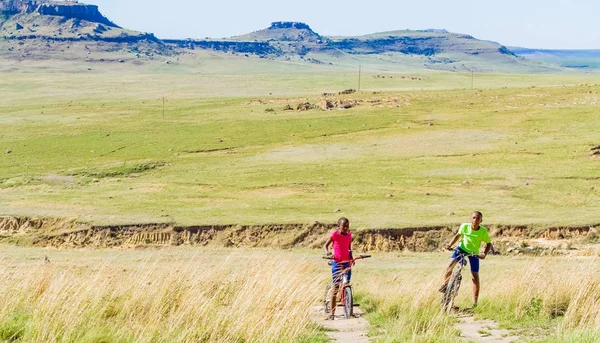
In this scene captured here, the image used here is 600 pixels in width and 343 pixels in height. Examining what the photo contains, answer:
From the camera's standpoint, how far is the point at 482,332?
1185cm

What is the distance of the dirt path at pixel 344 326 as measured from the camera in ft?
38.2

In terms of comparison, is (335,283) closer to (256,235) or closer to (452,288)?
(452,288)

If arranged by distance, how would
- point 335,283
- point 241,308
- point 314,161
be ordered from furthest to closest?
point 314,161
point 335,283
point 241,308

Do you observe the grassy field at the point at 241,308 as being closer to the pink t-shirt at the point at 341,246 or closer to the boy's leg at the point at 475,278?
the boy's leg at the point at 475,278

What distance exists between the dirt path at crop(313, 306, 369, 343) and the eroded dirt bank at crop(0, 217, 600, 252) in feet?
47.1

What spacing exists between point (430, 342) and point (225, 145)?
4455 cm

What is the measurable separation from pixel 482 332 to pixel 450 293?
5.61 ft

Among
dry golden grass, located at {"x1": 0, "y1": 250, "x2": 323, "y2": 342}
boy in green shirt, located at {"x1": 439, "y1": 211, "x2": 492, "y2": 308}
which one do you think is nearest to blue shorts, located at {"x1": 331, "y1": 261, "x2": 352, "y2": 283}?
dry golden grass, located at {"x1": 0, "y1": 250, "x2": 323, "y2": 342}

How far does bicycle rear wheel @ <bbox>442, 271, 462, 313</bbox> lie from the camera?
13.1 meters

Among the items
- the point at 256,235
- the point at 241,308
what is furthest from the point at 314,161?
the point at 241,308

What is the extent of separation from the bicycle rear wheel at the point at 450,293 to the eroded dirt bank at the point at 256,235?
14292 mm

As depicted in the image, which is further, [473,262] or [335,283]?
[473,262]

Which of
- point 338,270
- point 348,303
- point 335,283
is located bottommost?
point 348,303

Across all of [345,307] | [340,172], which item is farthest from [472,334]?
[340,172]
